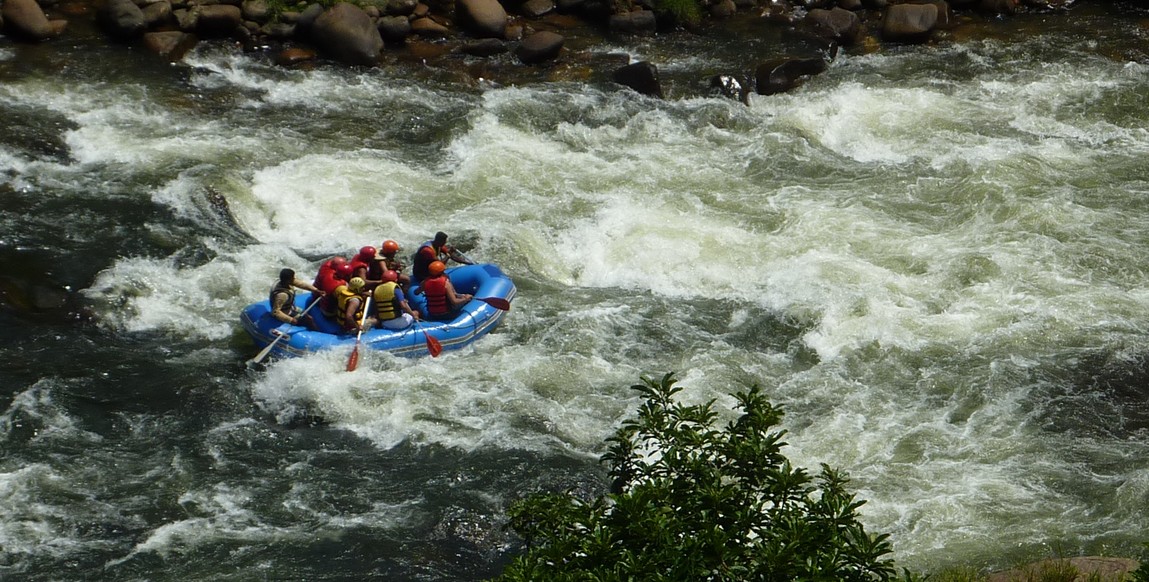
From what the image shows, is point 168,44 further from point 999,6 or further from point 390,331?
point 999,6

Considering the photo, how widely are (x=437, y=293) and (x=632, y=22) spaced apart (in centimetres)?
718

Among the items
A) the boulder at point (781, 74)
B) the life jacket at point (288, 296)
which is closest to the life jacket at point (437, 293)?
the life jacket at point (288, 296)

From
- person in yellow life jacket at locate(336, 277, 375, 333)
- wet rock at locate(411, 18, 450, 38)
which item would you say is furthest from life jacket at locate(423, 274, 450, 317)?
wet rock at locate(411, 18, 450, 38)

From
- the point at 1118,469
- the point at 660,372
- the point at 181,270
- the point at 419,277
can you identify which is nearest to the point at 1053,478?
the point at 1118,469

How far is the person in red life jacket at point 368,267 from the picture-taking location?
34.5 feet

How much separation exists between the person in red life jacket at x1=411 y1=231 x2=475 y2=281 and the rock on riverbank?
458 cm

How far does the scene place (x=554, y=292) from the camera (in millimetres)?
11078

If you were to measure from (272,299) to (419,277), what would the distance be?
4.35 feet

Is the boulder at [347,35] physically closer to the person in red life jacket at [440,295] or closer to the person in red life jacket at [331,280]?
the person in red life jacket at [331,280]

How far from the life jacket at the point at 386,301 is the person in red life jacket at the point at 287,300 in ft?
1.79

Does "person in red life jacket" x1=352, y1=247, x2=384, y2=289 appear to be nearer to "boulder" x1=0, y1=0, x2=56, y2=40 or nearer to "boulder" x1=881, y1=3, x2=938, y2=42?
"boulder" x1=0, y1=0, x2=56, y2=40

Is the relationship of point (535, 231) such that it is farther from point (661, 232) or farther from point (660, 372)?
point (660, 372)

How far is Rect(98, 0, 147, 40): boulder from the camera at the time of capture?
14.9 m

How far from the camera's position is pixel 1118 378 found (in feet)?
30.9
